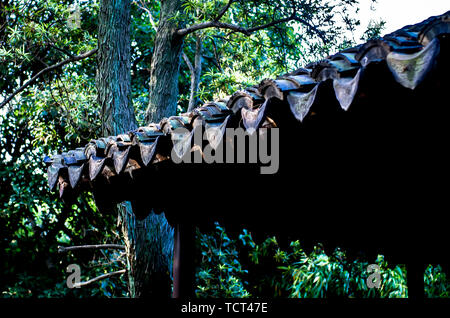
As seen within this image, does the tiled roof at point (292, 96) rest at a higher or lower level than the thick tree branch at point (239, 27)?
lower

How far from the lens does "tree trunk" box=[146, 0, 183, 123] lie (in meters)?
5.65

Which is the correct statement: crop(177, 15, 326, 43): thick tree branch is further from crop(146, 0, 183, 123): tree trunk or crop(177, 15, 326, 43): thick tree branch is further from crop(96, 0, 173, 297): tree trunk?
crop(96, 0, 173, 297): tree trunk

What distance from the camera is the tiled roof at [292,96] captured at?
1.04 metres

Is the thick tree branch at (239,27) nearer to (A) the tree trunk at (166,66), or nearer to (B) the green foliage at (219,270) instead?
(A) the tree trunk at (166,66)

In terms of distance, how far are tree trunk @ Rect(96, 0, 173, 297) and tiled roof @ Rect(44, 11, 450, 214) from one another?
8.70 feet

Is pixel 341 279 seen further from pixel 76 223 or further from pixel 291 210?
pixel 76 223

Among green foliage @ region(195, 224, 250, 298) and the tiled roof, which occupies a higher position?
the tiled roof

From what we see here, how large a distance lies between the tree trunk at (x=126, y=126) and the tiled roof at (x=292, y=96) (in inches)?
104

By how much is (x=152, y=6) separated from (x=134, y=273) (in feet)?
18.9

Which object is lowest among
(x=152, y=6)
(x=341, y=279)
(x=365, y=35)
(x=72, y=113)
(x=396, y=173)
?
(x=341, y=279)

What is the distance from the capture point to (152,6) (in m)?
8.61

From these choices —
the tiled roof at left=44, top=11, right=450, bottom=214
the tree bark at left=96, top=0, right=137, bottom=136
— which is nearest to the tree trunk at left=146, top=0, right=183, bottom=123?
the tree bark at left=96, top=0, right=137, bottom=136

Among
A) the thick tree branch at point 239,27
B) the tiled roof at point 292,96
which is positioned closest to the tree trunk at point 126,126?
the thick tree branch at point 239,27
